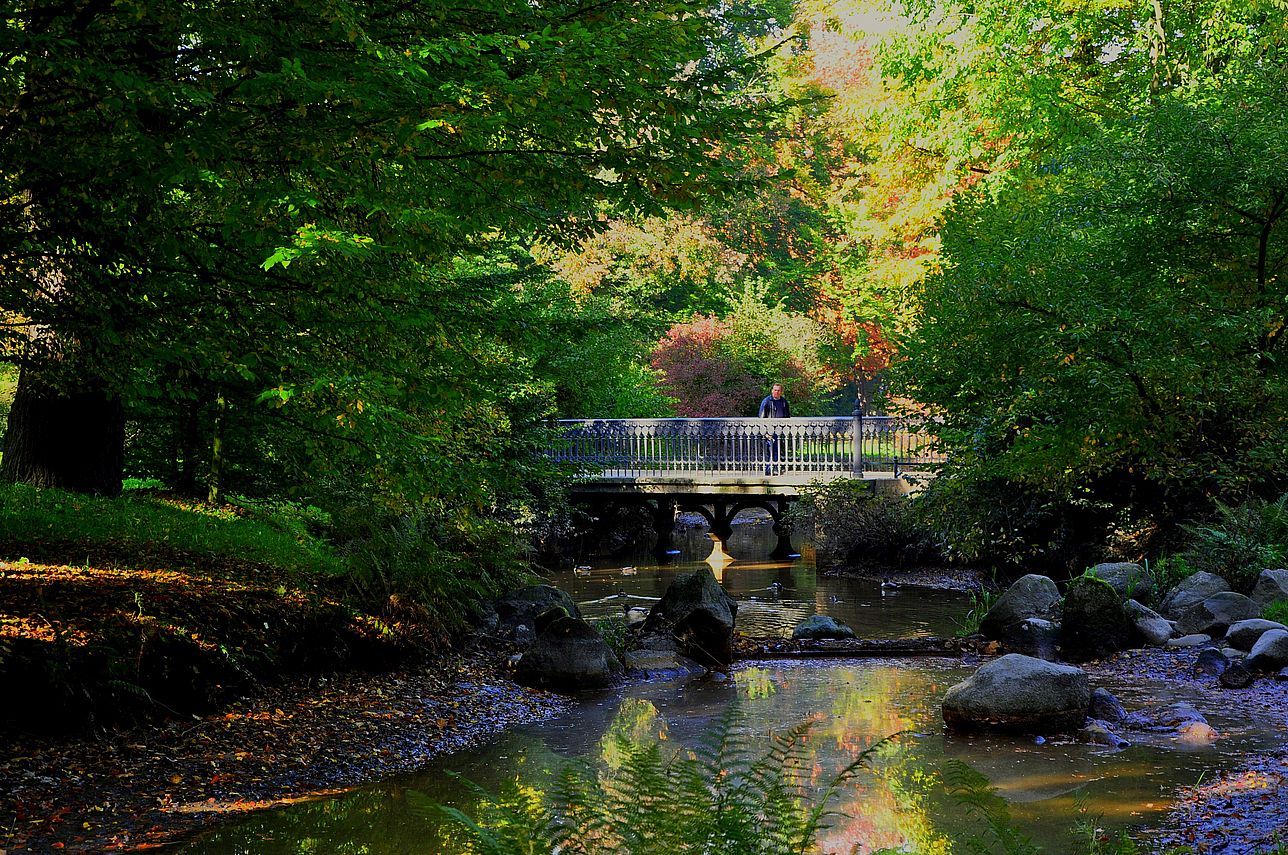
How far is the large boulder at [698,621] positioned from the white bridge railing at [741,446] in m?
9.18

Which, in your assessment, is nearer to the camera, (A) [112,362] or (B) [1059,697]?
(A) [112,362]

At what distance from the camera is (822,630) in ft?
43.8

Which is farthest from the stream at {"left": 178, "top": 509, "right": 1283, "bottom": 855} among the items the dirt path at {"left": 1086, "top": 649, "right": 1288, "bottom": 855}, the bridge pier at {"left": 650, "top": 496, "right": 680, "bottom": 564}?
the bridge pier at {"left": 650, "top": 496, "right": 680, "bottom": 564}

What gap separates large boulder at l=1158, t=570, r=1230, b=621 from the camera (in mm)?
12695

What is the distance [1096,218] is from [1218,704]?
A: 204 inches

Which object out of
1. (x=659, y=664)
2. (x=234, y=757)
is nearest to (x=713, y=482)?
(x=659, y=664)

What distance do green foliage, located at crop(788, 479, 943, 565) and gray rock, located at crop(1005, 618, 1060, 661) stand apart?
6.48 meters

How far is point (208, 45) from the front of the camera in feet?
21.3

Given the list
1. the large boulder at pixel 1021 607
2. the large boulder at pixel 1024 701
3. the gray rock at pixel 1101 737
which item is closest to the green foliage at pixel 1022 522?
the large boulder at pixel 1021 607

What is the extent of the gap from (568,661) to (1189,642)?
6.11 meters

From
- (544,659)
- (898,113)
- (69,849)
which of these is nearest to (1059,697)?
(544,659)

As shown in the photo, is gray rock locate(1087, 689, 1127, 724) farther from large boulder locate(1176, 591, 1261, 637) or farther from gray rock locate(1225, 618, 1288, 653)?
large boulder locate(1176, 591, 1261, 637)

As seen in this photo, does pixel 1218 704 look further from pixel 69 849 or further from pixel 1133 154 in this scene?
pixel 69 849

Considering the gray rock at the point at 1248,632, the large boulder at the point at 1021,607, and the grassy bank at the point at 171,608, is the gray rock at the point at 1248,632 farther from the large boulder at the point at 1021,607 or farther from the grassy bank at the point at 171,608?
the grassy bank at the point at 171,608
